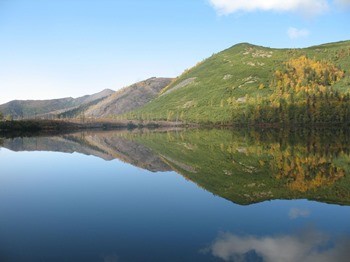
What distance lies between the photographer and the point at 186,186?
3859 centimetres

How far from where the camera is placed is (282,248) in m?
18.4

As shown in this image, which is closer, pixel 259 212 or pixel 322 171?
pixel 259 212

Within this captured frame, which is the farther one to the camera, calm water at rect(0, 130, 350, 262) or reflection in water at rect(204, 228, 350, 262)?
calm water at rect(0, 130, 350, 262)

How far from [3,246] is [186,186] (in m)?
22.3

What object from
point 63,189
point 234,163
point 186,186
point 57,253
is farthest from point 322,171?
point 57,253

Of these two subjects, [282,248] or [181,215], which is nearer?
[282,248]

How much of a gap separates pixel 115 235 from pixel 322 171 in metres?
31.9

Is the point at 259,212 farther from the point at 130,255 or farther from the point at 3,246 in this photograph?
the point at 3,246

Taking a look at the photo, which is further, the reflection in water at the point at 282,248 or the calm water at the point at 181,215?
the calm water at the point at 181,215

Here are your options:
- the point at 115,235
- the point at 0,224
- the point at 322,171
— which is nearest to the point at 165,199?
the point at 115,235

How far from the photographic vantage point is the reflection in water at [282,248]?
17.2 m

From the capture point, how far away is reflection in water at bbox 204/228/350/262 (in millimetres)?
17219

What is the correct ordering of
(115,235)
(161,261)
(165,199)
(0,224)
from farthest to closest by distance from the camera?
(165,199), (0,224), (115,235), (161,261)

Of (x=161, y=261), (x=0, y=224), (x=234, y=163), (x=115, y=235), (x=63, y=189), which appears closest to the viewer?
(x=161, y=261)
